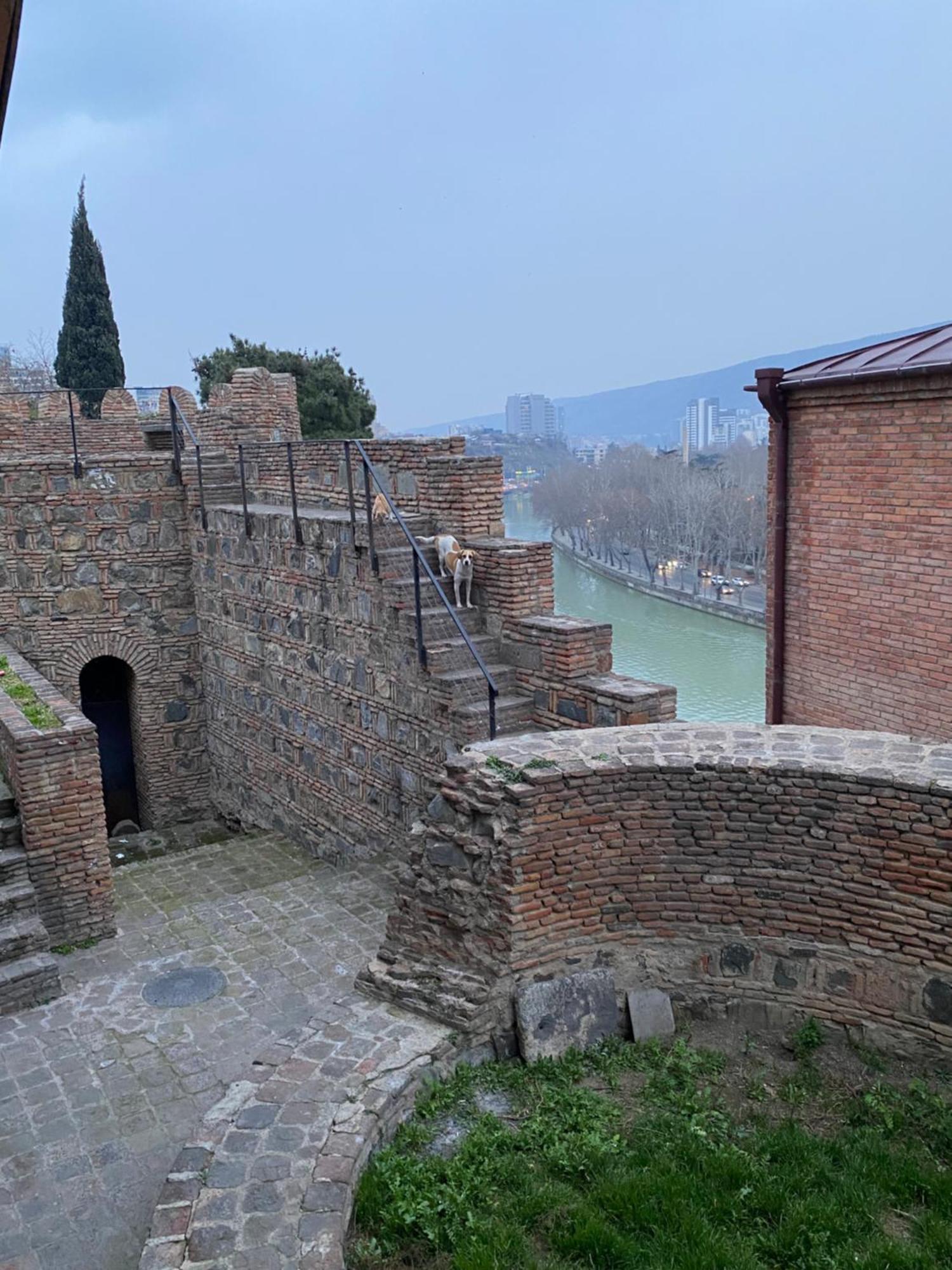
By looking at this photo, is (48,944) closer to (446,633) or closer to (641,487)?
(446,633)

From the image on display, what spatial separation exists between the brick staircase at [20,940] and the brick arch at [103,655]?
4.55 m

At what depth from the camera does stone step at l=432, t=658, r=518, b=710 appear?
7535 millimetres

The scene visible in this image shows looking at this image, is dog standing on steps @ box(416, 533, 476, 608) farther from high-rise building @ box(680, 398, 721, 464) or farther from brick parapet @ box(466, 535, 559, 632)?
high-rise building @ box(680, 398, 721, 464)

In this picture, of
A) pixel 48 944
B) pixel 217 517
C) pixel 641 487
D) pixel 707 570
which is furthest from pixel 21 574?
pixel 641 487

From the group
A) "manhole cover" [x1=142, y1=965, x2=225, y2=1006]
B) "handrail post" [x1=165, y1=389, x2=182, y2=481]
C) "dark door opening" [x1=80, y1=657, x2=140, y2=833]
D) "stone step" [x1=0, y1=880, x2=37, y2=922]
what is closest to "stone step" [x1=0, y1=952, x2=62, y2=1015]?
"stone step" [x1=0, y1=880, x2=37, y2=922]

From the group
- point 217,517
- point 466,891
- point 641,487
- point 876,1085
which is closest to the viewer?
point 876,1085

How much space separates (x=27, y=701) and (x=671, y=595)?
32669 mm

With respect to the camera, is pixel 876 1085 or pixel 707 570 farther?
pixel 707 570

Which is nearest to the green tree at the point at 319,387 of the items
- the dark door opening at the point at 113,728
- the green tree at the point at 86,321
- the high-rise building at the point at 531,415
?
the green tree at the point at 86,321

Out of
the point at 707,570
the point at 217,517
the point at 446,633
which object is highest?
the point at 217,517

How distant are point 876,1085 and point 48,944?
5.38 metres

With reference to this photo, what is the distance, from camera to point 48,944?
707 centimetres

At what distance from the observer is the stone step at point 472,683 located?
7535 mm

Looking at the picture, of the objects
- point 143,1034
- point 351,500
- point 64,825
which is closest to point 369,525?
point 351,500
